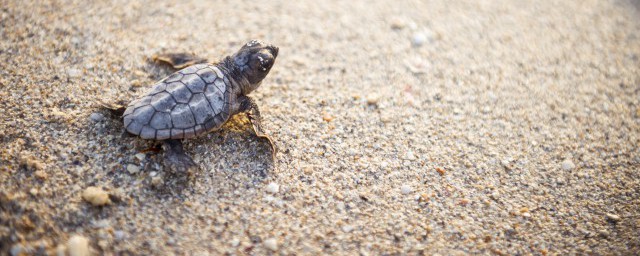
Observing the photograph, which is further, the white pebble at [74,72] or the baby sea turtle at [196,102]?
the white pebble at [74,72]

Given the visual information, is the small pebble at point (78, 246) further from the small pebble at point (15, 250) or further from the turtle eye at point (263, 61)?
the turtle eye at point (263, 61)

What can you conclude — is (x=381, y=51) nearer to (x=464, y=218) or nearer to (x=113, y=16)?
(x=464, y=218)

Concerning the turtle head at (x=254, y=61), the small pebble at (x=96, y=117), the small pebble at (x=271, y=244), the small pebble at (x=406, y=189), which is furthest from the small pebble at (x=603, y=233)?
the small pebble at (x=96, y=117)

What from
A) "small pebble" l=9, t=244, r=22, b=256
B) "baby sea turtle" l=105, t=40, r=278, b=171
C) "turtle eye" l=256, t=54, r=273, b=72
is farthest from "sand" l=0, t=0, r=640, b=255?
"turtle eye" l=256, t=54, r=273, b=72

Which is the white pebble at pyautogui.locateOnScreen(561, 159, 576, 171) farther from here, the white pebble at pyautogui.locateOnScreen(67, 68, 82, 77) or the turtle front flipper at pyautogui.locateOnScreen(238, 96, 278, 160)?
the white pebble at pyautogui.locateOnScreen(67, 68, 82, 77)

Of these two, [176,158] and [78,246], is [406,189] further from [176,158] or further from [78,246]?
[78,246]

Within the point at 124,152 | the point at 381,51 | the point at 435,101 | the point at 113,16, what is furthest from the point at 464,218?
the point at 113,16

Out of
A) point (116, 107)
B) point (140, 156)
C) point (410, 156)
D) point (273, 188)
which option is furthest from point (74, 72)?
point (410, 156)
